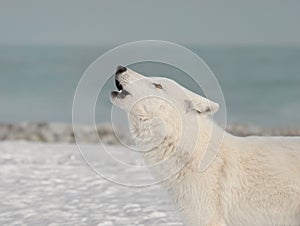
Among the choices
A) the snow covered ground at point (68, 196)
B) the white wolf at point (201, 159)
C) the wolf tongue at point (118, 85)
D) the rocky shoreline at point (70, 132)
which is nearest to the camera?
the white wolf at point (201, 159)

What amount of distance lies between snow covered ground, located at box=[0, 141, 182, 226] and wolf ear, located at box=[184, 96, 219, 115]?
2271 mm

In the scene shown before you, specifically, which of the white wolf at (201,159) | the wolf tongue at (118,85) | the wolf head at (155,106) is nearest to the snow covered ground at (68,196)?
the white wolf at (201,159)

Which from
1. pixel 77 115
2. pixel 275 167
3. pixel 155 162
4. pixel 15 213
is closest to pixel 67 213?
pixel 15 213

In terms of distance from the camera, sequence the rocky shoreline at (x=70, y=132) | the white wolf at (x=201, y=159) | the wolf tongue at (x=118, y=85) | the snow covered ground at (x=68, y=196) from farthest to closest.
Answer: the rocky shoreline at (x=70, y=132) → the snow covered ground at (x=68, y=196) → the wolf tongue at (x=118, y=85) → the white wolf at (x=201, y=159)

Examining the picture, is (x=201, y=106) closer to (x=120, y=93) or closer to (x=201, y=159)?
(x=201, y=159)

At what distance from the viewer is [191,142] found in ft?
16.0

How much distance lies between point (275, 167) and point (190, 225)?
0.78m

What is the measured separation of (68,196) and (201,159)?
396 cm

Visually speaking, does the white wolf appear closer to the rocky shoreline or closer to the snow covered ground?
the snow covered ground

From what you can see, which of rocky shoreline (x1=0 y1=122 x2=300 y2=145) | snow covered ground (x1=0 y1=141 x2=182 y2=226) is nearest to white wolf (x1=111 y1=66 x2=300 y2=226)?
snow covered ground (x1=0 y1=141 x2=182 y2=226)

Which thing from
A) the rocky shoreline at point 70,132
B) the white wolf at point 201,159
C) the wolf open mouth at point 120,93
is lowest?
the white wolf at point 201,159

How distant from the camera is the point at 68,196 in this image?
27.8ft

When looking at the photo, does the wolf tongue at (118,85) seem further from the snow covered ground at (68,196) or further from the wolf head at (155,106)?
the snow covered ground at (68,196)

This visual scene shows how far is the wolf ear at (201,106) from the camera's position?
477 centimetres
